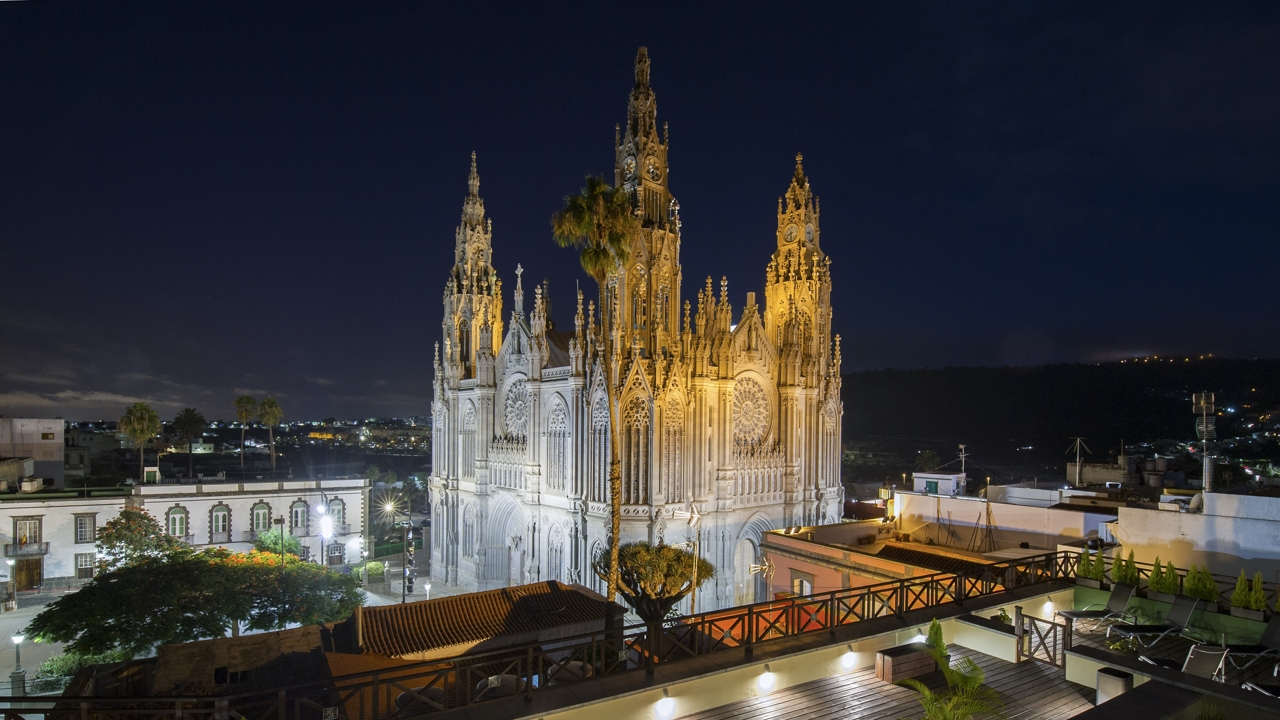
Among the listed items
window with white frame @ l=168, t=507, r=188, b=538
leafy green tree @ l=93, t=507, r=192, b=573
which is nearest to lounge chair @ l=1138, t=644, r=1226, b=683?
leafy green tree @ l=93, t=507, r=192, b=573

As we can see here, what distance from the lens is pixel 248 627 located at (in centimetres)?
2333

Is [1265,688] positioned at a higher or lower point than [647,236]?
lower

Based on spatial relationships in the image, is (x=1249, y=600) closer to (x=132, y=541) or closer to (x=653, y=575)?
(x=653, y=575)

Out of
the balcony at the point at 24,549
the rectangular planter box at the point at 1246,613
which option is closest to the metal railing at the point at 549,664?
the rectangular planter box at the point at 1246,613

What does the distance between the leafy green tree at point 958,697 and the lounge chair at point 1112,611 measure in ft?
13.4

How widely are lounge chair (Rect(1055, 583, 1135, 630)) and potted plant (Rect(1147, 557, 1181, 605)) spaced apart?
0.39m

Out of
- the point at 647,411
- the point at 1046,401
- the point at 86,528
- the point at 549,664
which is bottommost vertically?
the point at 86,528

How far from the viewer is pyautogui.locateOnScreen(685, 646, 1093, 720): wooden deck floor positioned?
9.93m

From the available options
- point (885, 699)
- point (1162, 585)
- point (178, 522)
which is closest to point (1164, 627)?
point (1162, 585)

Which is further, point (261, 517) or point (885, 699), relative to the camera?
point (261, 517)

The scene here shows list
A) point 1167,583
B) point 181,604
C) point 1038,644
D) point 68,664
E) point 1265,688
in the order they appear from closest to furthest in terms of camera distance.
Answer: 1. point 1265,688
2. point 1038,644
3. point 1167,583
4. point 181,604
5. point 68,664

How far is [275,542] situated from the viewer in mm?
40094

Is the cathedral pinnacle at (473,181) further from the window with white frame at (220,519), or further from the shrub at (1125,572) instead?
the shrub at (1125,572)

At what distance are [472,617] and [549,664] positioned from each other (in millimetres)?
13121
